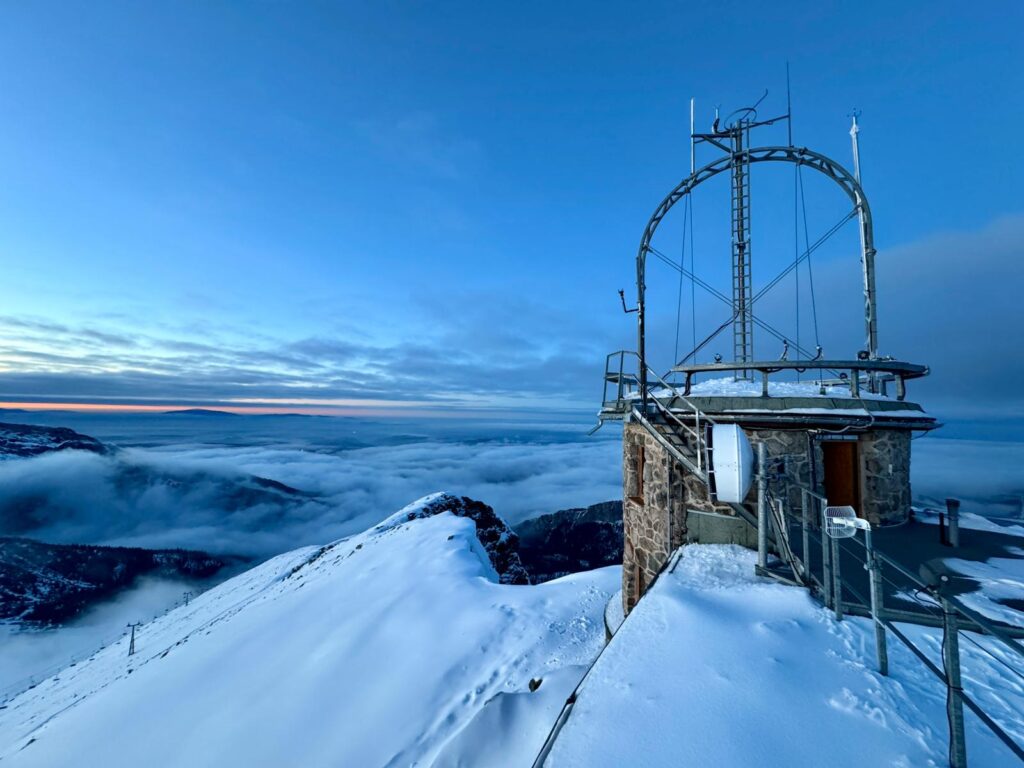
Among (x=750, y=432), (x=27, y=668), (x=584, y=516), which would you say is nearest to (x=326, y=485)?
(x=27, y=668)

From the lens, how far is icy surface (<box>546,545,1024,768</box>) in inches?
113

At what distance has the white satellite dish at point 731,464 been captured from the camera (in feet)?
20.3

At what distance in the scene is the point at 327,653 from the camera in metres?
11.4

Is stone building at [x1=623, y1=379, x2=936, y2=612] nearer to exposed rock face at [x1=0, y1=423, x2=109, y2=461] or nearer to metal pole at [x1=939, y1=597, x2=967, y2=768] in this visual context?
metal pole at [x1=939, y1=597, x2=967, y2=768]

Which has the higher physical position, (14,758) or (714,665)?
(714,665)

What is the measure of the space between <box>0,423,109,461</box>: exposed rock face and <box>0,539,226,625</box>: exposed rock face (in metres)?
108

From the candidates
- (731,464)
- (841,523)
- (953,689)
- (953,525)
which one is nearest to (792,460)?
(731,464)

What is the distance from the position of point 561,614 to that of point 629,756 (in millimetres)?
10733

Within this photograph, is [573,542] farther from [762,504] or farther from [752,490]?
[762,504]

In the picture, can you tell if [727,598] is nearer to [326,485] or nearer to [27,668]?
[27,668]

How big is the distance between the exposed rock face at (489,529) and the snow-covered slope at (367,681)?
9.42 metres

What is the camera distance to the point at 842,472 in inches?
316

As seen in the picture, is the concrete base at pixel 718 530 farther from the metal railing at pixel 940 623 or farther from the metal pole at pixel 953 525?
the metal pole at pixel 953 525

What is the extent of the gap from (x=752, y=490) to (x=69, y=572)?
442 feet
